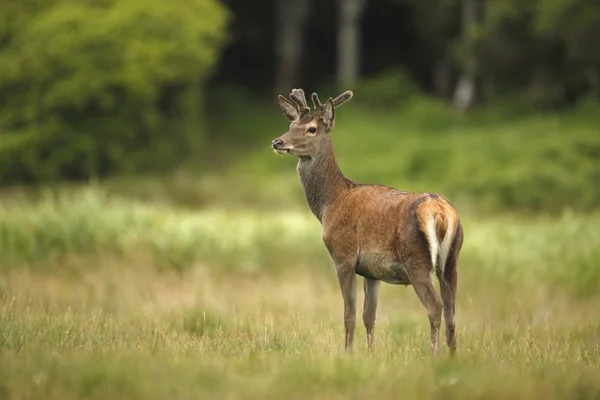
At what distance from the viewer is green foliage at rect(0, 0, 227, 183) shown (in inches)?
974

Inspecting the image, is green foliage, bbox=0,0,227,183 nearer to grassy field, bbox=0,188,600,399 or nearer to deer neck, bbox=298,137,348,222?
grassy field, bbox=0,188,600,399

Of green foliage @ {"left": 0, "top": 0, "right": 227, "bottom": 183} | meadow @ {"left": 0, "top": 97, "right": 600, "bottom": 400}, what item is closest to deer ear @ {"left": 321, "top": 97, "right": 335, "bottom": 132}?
meadow @ {"left": 0, "top": 97, "right": 600, "bottom": 400}

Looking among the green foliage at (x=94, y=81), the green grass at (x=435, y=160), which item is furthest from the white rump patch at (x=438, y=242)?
the green foliage at (x=94, y=81)

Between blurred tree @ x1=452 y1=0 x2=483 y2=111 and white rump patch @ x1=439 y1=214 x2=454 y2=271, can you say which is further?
blurred tree @ x1=452 y1=0 x2=483 y2=111

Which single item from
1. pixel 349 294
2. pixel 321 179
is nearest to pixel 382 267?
pixel 349 294

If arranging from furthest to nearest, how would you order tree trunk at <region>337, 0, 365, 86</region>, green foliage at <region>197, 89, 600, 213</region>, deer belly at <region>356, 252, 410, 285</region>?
tree trunk at <region>337, 0, 365, 86</region>, green foliage at <region>197, 89, 600, 213</region>, deer belly at <region>356, 252, 410, 285</region>

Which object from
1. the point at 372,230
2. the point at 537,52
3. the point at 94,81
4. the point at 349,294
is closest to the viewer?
the point at 372,230

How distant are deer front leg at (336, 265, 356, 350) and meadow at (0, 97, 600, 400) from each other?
0.62 ft

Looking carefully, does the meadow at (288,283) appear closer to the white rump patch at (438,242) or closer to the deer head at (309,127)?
the white rump patch at (438,242)

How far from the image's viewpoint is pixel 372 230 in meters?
8.16

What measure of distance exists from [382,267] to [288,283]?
757cm

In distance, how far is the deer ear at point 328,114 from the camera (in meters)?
8.73

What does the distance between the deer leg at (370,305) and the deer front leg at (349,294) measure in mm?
163

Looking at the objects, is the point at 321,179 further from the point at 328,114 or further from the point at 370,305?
the point at 370,305
